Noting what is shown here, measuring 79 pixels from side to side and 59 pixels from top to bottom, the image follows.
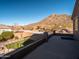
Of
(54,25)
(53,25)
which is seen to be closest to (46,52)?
(54,25)

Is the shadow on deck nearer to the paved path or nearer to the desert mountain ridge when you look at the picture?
the paved path

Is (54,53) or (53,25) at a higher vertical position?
(53,25)

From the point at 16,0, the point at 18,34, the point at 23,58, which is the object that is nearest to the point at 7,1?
the point at 16,0

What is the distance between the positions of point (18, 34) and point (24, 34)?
2.21 m

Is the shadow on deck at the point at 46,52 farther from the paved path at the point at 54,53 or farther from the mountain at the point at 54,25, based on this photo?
the mountain at the point at 54,25

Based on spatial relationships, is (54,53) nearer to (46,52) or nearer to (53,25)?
(46,52)

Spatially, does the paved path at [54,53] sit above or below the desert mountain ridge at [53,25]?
below

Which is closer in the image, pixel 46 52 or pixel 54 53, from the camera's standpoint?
pixel 54 53

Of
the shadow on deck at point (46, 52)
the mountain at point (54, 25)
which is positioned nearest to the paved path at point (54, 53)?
the shadow on deck at point (46, 52)

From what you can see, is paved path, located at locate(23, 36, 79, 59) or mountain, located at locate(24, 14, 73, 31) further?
mountain, located at locate(24, 14, 73, 31)

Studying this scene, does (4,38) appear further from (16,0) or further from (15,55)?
(15,55)

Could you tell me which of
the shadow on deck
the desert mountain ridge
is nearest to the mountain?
the desert mountain ridge

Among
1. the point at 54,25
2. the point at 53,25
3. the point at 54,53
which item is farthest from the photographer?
the point at 53,25

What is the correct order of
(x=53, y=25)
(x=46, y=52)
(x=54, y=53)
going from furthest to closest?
(x=53, y=25), (x=46, y=52), (x=54, y=53)
